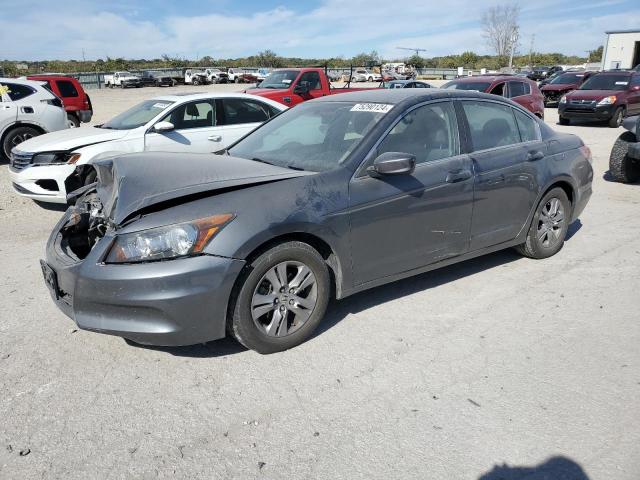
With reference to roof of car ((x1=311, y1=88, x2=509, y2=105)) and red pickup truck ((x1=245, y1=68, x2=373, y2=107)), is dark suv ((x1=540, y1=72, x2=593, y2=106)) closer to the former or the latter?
red pickup truck ((x1=245, y1=68, x2=373, y2=107))

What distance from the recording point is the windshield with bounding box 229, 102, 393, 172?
Answer: 12.6 feet

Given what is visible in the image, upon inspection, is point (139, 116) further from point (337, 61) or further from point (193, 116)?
point (337, 61)

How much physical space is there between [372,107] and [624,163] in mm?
6058

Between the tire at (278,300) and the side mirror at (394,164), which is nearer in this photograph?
the tire at (278,300)

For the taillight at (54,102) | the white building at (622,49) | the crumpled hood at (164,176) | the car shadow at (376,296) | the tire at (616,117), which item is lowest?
the car shadow at (376,296)

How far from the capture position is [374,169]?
3.64 m

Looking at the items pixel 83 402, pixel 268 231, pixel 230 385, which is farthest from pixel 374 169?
pixel 83 402

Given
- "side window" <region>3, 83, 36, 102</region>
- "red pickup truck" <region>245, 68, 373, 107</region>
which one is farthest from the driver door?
"red pickup truck" <region>245, 68, 373, 107</region>

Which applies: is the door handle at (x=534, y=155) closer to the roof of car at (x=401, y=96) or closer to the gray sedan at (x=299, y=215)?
the gray sedan at (x=299, y=215)

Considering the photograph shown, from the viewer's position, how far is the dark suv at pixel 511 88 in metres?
12.9

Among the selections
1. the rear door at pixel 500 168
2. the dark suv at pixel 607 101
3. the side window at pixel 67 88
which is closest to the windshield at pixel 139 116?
the rear door at pixel 500 168

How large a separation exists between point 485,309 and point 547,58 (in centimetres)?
9303

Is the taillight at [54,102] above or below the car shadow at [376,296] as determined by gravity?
above

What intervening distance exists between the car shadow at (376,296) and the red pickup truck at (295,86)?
896cm
